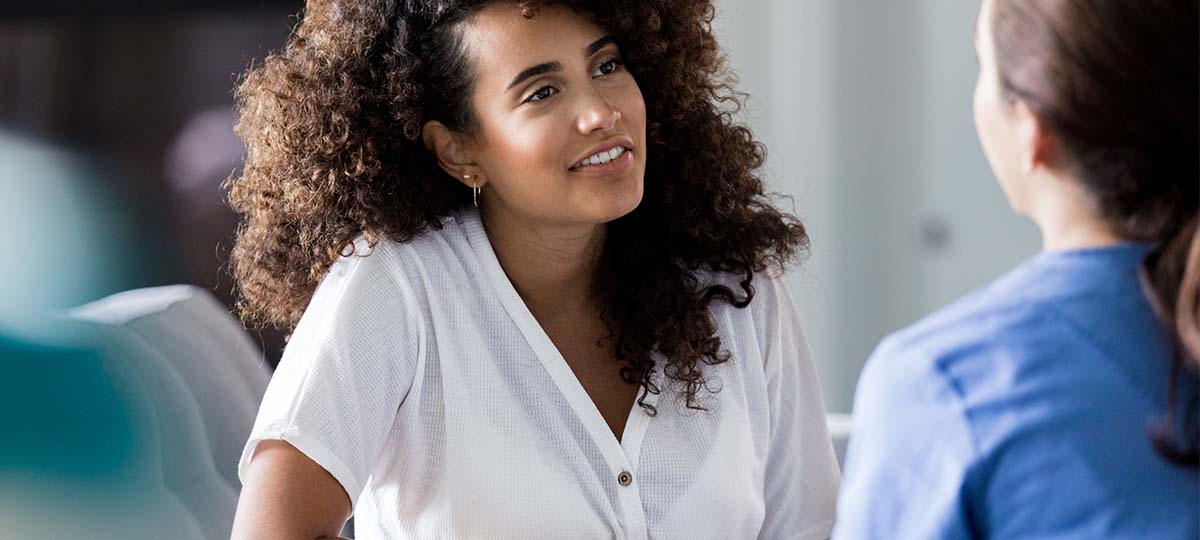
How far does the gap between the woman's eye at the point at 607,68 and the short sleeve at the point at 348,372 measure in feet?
1.10

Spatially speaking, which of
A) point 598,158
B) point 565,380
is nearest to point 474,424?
point 565,380

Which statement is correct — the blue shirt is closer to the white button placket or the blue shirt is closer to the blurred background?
the white button placket

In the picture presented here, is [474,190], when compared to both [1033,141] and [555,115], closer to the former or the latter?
[555,115]

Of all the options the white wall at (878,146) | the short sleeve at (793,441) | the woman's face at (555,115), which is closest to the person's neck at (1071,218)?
the woman's face at (555,115)

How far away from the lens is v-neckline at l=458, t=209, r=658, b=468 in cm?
158

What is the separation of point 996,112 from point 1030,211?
3.1 inches

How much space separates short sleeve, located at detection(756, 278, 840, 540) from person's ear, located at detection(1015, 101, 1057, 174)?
32.4 inches

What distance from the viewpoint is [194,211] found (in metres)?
2.60

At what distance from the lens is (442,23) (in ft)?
5.39

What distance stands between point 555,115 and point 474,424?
0.38 meters

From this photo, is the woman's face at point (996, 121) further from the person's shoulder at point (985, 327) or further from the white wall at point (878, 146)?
the white wall at point (878, 146)

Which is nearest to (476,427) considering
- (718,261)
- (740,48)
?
(718,261)

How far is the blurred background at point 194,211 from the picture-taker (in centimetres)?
180

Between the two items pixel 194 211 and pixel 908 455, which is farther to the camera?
pixel 194 211
